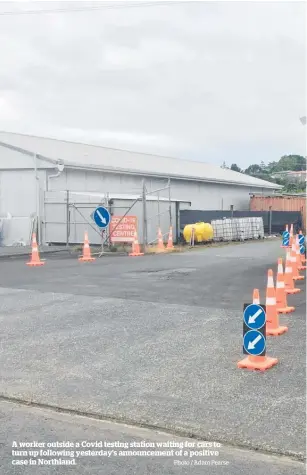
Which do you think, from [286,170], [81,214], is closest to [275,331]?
[81,214]

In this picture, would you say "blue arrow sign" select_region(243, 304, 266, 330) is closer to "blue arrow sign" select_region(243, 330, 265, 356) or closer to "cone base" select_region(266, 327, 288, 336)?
"blue arrow sign" select_region(243, 330, 265, 356)

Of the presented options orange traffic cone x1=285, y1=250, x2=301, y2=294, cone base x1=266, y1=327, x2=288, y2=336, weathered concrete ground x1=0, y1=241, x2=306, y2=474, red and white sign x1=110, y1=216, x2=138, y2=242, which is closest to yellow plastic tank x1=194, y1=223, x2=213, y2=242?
red and white sign x1=110, y1=216, x2=138, y2=242

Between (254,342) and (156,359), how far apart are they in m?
1.28

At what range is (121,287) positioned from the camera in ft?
43.3

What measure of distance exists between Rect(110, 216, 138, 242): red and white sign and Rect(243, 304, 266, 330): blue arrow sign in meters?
16.6

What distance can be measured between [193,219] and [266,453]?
26.2m

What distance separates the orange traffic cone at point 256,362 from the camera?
670 centimetres

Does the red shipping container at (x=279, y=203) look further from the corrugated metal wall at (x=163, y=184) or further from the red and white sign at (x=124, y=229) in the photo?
the red and white sign at (x=124, y=229)

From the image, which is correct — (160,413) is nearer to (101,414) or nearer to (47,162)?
(101,414)

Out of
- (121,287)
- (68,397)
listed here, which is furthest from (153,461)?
(121,287)

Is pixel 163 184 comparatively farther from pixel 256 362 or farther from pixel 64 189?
pixel 256 362

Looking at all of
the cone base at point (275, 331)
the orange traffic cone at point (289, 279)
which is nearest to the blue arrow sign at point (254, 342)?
the cone base at point (275, 331)

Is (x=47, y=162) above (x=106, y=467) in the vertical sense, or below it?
above

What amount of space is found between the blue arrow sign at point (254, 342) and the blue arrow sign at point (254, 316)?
7cm
